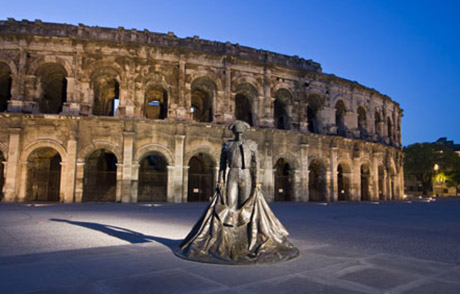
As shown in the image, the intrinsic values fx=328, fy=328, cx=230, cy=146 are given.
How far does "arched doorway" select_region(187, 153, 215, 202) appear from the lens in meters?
19.4

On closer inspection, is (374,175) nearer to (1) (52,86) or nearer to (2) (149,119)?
(2) (149,119)

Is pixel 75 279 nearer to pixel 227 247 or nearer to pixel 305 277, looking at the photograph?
pixel 227 247

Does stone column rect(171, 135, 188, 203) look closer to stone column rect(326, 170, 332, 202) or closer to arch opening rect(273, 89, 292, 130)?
arch opening rect(273, 89, 292, 130)

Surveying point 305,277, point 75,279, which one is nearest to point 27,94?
point 75,279

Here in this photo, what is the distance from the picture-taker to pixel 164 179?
2053 centimetres

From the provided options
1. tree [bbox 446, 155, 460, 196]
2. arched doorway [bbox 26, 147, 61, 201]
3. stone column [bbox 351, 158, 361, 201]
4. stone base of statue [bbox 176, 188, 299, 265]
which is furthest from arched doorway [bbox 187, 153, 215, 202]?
tree [bbox 446, 155, 460, 196]

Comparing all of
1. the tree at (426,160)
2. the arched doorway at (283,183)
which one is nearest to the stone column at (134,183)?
the arched doorway at (283,183)

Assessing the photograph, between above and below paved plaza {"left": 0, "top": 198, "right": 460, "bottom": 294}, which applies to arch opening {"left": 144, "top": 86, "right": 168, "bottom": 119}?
→ above

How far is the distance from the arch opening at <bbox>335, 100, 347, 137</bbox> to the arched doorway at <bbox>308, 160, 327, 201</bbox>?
2.92m

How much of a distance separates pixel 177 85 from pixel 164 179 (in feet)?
19.7

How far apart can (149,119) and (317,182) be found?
12.2 meters

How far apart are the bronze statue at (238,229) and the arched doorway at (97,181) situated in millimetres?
13665

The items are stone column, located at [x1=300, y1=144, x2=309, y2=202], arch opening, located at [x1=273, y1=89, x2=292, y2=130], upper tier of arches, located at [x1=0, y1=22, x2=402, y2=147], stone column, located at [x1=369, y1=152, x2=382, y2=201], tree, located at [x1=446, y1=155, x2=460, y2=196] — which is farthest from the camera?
tree, located at [x1=446, y1=155, x2=460, y2=196]

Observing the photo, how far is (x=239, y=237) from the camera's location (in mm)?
4688
